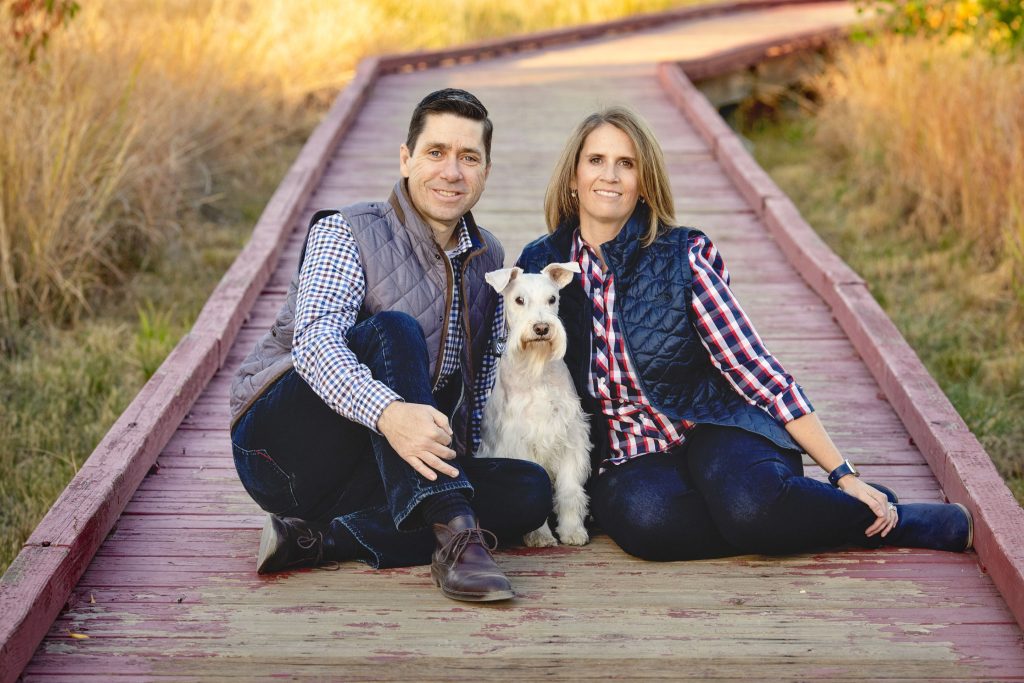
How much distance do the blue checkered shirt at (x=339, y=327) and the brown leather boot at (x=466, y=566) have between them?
15.3 inches

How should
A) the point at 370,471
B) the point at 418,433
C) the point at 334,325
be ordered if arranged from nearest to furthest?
1. the point at 418,433
2. the point at 334,325
3. the point at 370,471

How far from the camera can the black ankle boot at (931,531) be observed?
12.1 ft

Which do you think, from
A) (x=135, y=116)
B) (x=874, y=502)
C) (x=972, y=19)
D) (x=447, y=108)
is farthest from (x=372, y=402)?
(x=972, y=19)

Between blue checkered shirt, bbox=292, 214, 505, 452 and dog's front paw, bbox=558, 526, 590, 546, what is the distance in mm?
410

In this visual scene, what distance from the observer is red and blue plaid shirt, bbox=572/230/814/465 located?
3.70 metres

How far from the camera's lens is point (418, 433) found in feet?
10.6

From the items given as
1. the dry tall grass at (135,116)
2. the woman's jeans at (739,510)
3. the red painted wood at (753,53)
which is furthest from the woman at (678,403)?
the red painted wood at (753,53)

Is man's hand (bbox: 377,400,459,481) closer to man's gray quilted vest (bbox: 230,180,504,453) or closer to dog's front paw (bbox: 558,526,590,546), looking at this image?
man's gray quilted vest (bbox: 230,180,504,453)

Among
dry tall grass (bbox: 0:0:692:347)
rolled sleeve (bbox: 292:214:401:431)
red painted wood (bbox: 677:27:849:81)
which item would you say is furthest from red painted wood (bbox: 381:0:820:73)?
rolled sleeve (bbox: 292:214:401:431)

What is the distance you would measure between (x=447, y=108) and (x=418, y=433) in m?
1.04

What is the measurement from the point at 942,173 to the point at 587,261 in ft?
16.5

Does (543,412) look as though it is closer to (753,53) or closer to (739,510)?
(739,510)

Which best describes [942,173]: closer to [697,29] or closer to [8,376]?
[8,376]

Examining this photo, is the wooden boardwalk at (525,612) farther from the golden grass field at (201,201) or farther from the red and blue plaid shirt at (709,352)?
the golden grass field at (201,201)
